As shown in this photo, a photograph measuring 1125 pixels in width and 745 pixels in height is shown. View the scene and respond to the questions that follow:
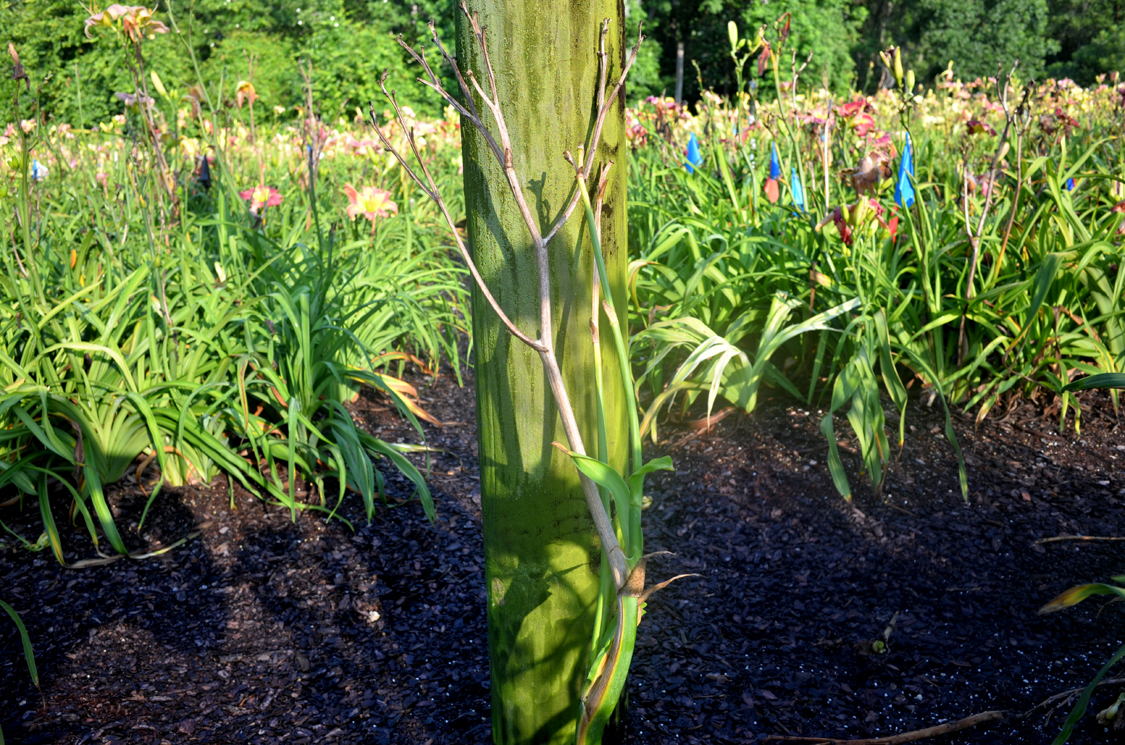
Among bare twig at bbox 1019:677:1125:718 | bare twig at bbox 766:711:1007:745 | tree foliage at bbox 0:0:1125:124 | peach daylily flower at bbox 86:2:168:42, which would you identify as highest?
tree foliage at bbox 0:0:1125:124

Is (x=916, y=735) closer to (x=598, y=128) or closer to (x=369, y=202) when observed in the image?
(x=598, y=128)

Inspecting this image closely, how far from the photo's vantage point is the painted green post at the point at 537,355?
0.93 metres

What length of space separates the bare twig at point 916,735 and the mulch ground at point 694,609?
0.02 meters

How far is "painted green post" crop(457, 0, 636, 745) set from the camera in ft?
3.05

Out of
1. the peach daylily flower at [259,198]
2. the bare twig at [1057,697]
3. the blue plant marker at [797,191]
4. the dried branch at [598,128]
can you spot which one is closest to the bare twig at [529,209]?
the dried branch at [598,128]

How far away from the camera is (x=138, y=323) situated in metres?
2.20

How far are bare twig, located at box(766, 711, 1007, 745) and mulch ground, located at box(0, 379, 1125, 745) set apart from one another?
16mm

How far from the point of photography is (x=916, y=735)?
4.04 ft

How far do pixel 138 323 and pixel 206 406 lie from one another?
0.34 metres

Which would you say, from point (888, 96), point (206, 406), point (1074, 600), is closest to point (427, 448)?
point (206, 406)

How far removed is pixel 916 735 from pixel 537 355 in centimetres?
90

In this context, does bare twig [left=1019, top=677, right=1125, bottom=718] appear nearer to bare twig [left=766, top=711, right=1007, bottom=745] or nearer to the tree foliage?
bare twig [left=766, top=711, right=1007, bottom=745]

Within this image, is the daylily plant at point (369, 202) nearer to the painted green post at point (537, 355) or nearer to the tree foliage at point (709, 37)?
the painted green post at point (537, 355)

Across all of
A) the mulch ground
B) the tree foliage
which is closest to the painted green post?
the mulch ground
